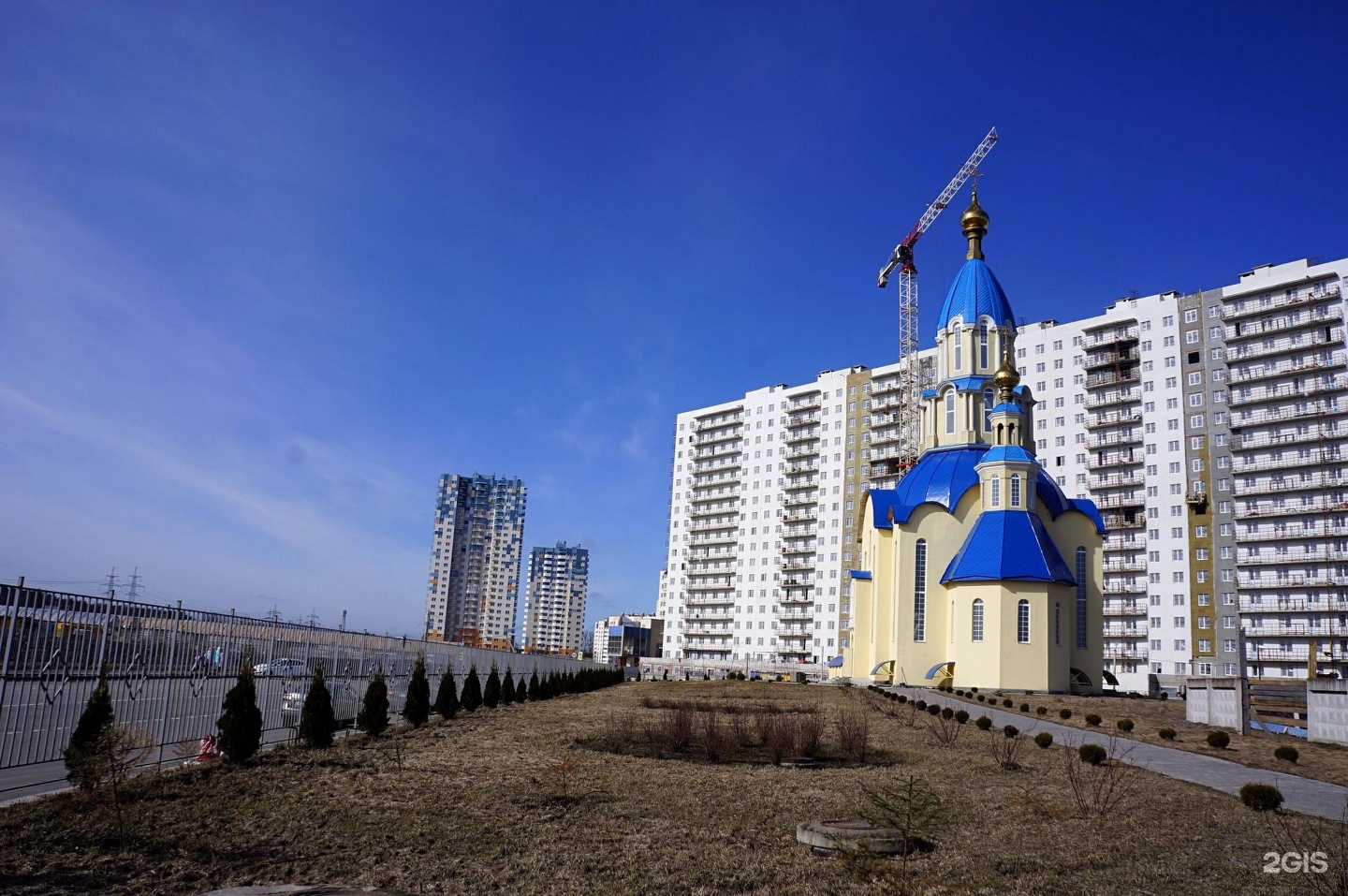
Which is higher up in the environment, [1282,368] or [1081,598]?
[1282,368]

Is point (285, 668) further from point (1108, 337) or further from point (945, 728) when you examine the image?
point (1108, 337)

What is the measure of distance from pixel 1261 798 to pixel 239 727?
13395mm

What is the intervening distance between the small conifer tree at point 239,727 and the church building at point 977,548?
34.5m

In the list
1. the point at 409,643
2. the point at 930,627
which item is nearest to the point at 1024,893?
the point at 409,643

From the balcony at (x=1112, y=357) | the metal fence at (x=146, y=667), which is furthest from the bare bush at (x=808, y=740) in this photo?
the balcony at (x=1112, y=357)

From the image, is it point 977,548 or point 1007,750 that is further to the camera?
point 977,548

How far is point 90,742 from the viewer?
10445 millimetres

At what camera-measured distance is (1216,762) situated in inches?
688

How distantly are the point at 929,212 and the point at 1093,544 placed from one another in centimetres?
6347

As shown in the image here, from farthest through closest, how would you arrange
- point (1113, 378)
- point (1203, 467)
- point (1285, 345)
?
point (1113, 378) → point (1203, 467) → point (1285, 345)

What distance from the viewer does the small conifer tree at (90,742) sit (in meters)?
9.70

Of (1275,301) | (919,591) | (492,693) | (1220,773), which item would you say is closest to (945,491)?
(919,591)

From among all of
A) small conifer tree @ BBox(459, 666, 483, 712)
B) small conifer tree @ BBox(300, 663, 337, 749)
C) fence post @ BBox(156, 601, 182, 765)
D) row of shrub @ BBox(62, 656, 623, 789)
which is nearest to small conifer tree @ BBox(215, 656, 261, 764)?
row of shrub @ BBox(62, 656, 623, 789)

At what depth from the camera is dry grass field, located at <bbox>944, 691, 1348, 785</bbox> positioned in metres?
16.8
